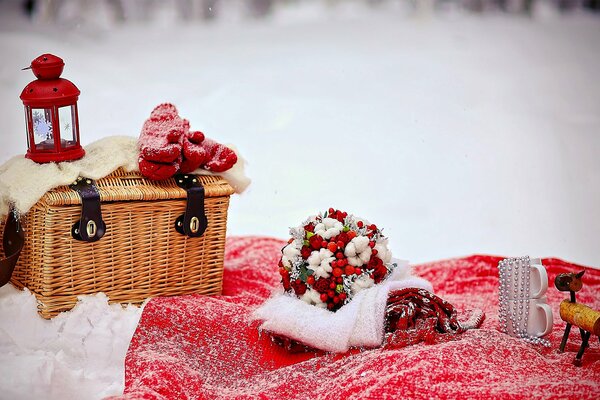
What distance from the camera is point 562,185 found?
3570 mm

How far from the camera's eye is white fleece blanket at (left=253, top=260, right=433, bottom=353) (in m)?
1.75

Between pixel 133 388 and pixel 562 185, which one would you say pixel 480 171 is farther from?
pixel 133 388

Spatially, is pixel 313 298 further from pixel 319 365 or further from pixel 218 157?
pixel 218 157

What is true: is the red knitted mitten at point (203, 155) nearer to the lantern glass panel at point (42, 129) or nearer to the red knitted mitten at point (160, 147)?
the red knitted mitten at point (160, 147)

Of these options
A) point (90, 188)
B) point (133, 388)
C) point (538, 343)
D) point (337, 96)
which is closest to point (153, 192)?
point (90, 188)

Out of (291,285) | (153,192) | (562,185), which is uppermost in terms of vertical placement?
(153,192)

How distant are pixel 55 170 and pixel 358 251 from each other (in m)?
0.78

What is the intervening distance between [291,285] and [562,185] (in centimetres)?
208

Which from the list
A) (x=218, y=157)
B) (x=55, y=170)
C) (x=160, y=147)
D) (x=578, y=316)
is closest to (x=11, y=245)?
(x=55, y=170)

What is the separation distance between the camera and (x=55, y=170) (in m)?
1.99

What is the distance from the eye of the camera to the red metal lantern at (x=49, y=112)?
6.63ft

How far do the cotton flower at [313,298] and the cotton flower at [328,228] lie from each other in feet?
0.42

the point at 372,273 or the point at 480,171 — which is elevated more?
the point at 372,273

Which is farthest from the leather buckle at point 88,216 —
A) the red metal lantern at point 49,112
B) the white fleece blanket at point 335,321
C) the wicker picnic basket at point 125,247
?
the white fleece blanket at point 335,321
